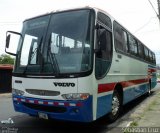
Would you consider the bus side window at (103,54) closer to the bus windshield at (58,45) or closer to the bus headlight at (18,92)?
the bus windshield at (58,45)

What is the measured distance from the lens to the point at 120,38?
971 cm

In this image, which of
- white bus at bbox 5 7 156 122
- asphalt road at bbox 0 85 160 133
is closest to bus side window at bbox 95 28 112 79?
white bus at bbox 5 7 156 122

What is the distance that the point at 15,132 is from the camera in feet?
23.4

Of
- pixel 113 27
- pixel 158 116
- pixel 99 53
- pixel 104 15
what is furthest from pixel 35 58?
pixel 158 116

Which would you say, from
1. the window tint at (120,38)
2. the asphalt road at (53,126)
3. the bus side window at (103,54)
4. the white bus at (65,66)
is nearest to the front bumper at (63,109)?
the white bus at (65,66)

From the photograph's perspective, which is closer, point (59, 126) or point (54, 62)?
point (54, 62)

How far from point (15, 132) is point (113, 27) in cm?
414

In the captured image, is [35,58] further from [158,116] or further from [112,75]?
[158,116]

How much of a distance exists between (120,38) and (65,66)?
3.54 metres

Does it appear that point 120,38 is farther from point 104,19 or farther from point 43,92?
point 43,92

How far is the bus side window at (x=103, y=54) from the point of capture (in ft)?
23.3

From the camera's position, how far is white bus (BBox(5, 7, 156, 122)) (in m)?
6.60

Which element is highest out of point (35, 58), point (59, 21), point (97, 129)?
point (59, 21)

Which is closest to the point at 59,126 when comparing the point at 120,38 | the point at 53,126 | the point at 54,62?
the point at 53,126
